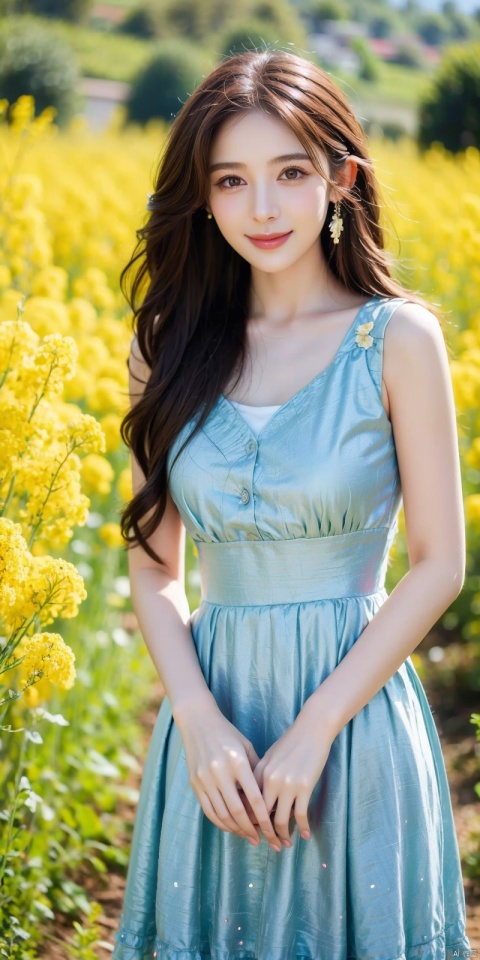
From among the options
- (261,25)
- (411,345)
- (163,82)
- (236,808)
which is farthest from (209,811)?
(261,25)

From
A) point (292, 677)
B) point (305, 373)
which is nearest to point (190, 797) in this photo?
point (292, 677)

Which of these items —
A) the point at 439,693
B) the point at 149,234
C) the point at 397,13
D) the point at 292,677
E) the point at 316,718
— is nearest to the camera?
the point at 316,718

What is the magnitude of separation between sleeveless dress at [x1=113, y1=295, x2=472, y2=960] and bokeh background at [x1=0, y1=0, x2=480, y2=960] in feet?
0.63

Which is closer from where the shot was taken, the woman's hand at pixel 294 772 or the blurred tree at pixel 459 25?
the woman's hand at pixel 294 772

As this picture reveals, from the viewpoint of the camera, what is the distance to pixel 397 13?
7.10m

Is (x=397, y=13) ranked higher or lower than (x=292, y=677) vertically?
higher

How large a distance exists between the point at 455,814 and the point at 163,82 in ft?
40.4

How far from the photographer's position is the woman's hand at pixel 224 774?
4.52ft

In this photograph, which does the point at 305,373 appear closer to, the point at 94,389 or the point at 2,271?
the point at 94,389

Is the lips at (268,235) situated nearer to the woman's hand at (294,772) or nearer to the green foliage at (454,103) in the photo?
the woman's hand at (294,772)

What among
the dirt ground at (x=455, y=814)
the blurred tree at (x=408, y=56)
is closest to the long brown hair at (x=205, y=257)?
the dirt ground at (x=455, y=814)

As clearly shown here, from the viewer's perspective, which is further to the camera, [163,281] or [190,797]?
[163,281]

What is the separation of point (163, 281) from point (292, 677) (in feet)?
2.54

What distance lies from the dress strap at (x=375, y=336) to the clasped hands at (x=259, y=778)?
518 mm
